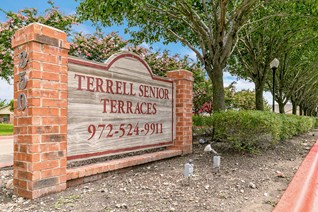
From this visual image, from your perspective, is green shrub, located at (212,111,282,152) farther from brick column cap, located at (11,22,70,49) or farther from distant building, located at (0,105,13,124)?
distant building, located at (0,105,13,124)

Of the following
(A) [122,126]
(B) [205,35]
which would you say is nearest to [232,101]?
(B) [205,35]

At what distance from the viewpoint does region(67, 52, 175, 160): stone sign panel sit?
13.2ft

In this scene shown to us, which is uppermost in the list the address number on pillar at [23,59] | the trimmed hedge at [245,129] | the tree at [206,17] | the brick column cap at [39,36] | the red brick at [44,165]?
the tree at [206,17]

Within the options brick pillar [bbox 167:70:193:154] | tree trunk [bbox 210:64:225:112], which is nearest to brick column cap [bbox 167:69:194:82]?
brick pillar [bbox 167:70:193:154]

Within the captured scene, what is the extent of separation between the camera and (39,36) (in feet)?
11.5

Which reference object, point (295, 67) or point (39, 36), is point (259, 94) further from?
point (39, 36)

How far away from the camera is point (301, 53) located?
53.7 feet

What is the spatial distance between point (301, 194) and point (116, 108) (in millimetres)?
3126

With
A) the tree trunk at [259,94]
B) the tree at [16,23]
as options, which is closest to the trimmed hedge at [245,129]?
the tree trunk at [259,94]

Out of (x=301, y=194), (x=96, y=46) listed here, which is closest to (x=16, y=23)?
(x=96, y=46)

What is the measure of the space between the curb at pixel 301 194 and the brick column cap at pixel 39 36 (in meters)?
3.54

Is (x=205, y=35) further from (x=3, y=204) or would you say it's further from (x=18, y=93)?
(x=3, y=204)

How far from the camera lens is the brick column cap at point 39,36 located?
3.48 metres

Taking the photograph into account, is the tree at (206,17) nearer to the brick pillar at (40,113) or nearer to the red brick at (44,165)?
the brick pillar at (40,113)
